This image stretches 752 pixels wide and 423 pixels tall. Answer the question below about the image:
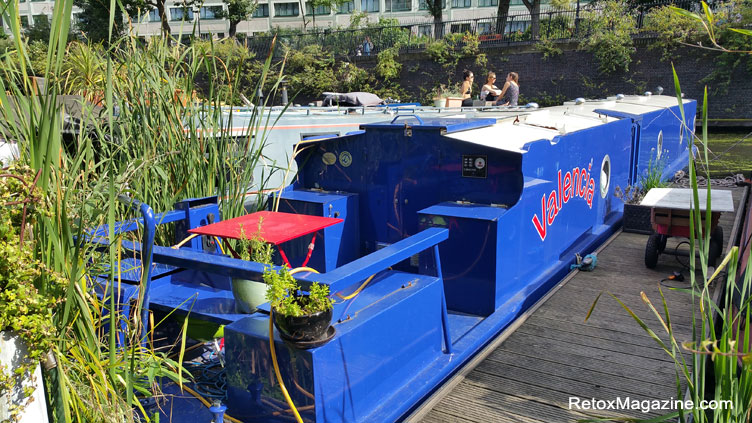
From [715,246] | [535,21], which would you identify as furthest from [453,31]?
[715,246]

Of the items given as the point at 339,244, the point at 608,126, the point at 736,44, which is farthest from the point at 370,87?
the point at 339,244

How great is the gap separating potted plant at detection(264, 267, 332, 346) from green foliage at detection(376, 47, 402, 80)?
88.1ft

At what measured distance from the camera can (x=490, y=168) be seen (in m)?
4.42

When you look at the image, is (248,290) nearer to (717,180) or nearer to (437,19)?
(717,180)

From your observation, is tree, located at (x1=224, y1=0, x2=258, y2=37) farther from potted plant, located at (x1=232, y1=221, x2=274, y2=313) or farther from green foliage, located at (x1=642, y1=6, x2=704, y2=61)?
potted plant, located at (x1=232, y1=221, x2=274, y2=313)

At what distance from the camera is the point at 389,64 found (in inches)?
1120

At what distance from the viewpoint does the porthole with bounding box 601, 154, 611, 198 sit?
688 cm

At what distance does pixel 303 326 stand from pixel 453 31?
2897 centimetres

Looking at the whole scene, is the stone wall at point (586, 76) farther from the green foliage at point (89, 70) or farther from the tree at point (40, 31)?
the tree at point (40, 31)

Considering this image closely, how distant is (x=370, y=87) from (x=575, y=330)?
25920 mm

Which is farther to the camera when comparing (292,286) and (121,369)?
(292,286)

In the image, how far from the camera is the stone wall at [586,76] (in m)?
21.5

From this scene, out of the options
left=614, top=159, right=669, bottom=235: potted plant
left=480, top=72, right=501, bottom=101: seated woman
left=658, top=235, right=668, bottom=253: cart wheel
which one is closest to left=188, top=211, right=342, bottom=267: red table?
left=658, top=235, right=668, bottom=253: cart wheel

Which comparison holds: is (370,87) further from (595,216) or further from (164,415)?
(164,415)
